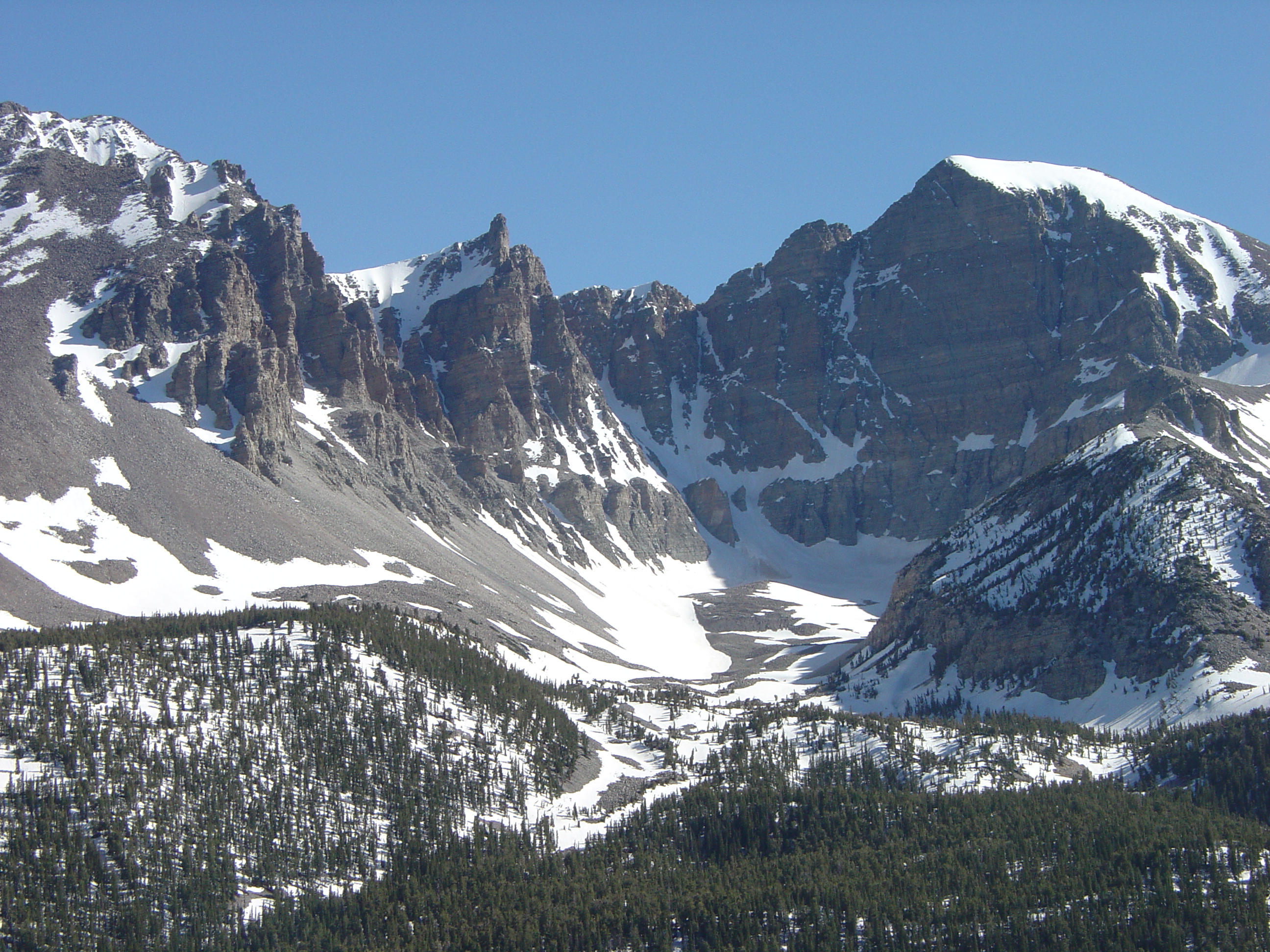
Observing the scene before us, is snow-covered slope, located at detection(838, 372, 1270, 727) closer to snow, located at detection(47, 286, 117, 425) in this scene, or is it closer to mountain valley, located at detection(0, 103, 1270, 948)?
mountain valley, located at detection(0, 103, 1270, 948)

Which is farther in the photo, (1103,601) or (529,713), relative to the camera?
(1103,601)

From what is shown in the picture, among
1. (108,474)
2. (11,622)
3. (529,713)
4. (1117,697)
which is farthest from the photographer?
(108,474)

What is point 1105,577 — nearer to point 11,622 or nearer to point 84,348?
point 11,622

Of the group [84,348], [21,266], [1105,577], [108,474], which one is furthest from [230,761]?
[21,266]

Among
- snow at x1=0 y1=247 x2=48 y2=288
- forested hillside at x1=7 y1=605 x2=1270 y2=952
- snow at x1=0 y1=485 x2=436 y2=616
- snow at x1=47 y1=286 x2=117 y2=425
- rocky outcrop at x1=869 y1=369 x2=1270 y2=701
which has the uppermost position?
snow at x1=0 y1=247 x2=48 y2=288

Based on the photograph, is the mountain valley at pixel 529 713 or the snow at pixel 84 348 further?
the snow at pixel 84 348

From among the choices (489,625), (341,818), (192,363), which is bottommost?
(341,818)

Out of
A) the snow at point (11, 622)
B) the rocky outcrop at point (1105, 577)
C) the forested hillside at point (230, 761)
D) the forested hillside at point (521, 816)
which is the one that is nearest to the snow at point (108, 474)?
the snow at point (11, 622)

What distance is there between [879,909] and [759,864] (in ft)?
34.7

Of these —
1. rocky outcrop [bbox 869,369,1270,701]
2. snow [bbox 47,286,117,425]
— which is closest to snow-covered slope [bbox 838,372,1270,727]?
rocky outcrop [bbox 869,369,1270,701]

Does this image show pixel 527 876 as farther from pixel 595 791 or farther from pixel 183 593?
pixel 183 593

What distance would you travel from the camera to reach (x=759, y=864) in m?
72.9

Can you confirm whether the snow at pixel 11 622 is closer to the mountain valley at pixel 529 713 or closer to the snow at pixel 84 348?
the mountain valley at pixel 529 713

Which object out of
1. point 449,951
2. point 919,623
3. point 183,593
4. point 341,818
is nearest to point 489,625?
point 183,593
